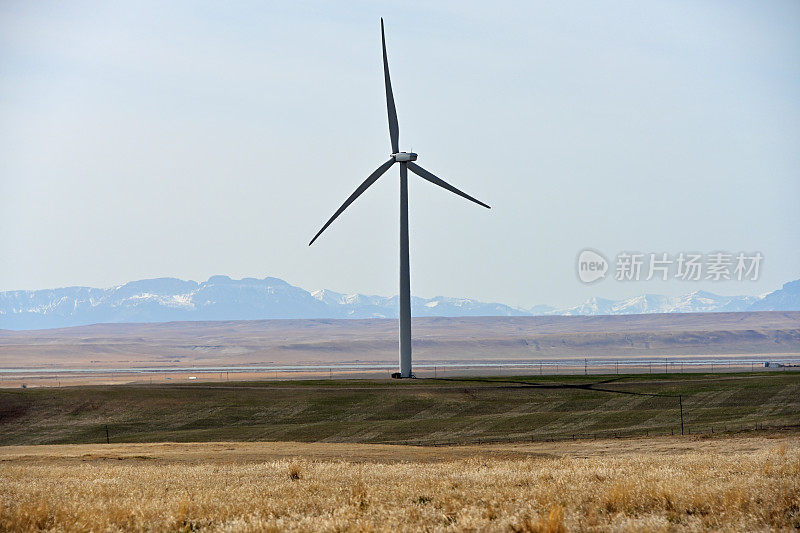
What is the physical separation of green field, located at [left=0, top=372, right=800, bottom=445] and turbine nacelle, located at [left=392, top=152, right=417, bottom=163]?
25126 millimetres

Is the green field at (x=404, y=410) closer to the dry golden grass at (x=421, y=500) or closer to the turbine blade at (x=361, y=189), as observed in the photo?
the turbine blade at (x=361, y=189)

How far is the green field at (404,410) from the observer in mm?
69938

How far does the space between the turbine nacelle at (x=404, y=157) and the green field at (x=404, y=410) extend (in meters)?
25.1

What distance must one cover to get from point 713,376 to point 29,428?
75131 millimetres

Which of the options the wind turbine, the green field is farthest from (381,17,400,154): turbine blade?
the green field

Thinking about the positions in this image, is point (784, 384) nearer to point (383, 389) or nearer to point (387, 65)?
point (383, 389)

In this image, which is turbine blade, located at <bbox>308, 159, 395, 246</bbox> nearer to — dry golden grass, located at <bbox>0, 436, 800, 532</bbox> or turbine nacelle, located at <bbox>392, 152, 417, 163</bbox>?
turbine nacelle, located at <bbox>392, 152, 417, 163</bbox>

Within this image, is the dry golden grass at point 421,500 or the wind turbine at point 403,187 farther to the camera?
the wind turbine at point 403,187

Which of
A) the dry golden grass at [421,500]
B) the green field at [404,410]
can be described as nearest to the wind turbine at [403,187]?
the green field at [404,410]

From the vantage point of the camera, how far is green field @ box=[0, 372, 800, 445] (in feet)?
229

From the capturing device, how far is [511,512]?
716 inches

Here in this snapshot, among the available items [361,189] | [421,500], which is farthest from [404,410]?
[421,500]

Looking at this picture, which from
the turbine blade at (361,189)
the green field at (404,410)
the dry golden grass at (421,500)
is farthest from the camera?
the turbine blade at (361,189)

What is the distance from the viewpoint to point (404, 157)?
10300cm
